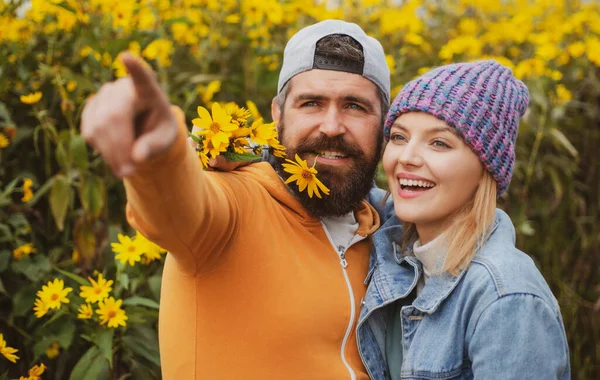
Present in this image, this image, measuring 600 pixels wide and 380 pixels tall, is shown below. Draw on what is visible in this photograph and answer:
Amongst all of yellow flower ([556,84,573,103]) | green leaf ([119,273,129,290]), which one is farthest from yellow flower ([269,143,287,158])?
yellow flower ([556,84,573,103])

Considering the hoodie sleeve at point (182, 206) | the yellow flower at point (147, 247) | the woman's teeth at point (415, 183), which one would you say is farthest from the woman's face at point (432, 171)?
the yellow flower at point (147, 247)

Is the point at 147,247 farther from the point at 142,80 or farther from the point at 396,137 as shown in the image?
the point at 142,80

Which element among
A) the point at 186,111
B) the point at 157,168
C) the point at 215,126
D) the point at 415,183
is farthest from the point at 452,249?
the point at 186,111

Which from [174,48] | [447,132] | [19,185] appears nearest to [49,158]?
[19,185]

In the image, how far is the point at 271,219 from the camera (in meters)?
1.59

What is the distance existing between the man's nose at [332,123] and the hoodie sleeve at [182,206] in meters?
0.42

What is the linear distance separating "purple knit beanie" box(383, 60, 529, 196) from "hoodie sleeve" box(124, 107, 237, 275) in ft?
1.75

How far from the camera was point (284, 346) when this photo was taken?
58.6 inches

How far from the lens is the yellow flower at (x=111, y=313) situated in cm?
176

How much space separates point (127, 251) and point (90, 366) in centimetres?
33

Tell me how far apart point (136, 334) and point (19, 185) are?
0.94m

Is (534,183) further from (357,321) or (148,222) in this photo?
(148,222)

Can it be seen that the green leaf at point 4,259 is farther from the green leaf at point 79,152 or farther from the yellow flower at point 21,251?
the green leaf at point 79,152

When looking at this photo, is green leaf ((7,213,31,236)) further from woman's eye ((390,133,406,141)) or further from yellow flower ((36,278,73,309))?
woman's eye ((390,133,406,141))
